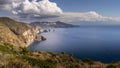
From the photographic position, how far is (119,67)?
2134 cm

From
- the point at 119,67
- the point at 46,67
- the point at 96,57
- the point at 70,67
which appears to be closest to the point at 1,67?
the point at 46,67

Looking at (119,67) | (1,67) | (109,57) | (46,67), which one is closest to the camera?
(1,67)

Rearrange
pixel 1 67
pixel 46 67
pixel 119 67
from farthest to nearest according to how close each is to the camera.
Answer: pixel 119 67
pixel 46 67
pixel 1 67

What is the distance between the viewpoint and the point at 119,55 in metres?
144

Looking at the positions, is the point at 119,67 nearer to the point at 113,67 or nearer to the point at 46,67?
the point at 113,67

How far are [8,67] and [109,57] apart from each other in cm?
13342

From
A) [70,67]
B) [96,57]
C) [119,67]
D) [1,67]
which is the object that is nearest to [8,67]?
[1,67]

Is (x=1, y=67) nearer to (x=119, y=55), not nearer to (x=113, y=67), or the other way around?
(x=113, y=67)

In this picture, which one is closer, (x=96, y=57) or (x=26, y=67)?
(x=26, y=67)

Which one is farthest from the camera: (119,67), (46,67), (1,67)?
(119,67)

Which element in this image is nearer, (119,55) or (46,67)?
(46,67)

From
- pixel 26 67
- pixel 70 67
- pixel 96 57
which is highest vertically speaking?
pixel 26 67

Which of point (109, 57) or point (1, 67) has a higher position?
point (1, 67)

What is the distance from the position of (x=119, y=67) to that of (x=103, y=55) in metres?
125
